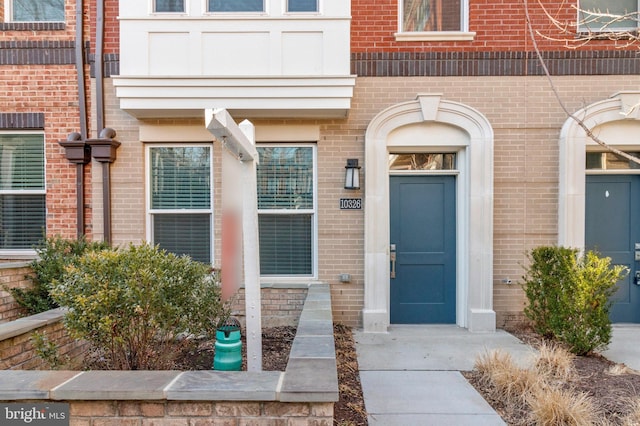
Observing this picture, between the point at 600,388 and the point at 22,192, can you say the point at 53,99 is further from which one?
the point at 600,388

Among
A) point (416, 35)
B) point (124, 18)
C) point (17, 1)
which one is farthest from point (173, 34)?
point (416, 35)

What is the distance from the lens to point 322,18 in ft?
18.0

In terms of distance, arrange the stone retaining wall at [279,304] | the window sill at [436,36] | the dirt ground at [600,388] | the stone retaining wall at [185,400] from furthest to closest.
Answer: the window sill at [436,36]
the stone retaining wall at [279,304]
the dirt ground at [600,388]
the stone retaining wall at [185,400]

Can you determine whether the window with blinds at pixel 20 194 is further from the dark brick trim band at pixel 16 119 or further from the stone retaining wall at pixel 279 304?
the stone retaining wall at pixel 279 304

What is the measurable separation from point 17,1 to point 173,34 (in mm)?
2656

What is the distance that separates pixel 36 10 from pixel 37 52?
712 mm

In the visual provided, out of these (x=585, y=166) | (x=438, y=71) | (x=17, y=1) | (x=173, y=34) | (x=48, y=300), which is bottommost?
(x=48, y=300)

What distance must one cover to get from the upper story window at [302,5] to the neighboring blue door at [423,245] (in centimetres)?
261

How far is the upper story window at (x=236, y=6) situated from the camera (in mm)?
5742

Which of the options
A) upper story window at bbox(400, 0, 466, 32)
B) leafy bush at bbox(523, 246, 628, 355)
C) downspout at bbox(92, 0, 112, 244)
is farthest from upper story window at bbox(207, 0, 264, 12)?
leafy bush at bbox(523, 246, 628, 355)

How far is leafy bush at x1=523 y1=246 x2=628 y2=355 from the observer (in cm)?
461

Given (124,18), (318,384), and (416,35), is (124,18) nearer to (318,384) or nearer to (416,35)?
(416,35)

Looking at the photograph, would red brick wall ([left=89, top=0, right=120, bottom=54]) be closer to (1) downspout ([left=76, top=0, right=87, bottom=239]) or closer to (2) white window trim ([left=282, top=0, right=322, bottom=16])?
(1) downspout ([left=76, top=0, right=87, bottom=239])

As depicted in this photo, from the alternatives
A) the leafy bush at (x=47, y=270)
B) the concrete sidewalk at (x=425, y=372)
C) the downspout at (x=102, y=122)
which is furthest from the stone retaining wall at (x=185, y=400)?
the downspout at (x=102, y=122)
